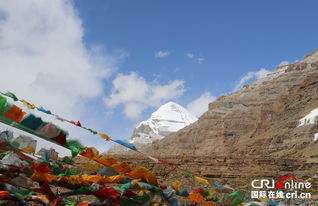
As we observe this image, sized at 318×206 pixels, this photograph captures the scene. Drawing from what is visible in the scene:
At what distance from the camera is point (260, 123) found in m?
58.8

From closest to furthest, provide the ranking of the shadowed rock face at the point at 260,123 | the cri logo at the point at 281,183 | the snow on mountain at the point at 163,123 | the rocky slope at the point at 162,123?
the cri logo at the point at 281,183, the shadowed rock face at the point at 260,123, the rocky slope at the point at 162,123, the snow on mountain at the point at 163,123

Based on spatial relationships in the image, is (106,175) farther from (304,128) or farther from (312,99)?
(312,99)

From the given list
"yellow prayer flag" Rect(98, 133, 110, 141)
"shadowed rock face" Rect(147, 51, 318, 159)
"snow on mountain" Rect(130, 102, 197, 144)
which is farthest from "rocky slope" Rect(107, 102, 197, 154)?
"yellow prayer flag" Rect(98, 133, 110, 141)

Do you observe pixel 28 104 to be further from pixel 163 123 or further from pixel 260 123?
pixel 163 123

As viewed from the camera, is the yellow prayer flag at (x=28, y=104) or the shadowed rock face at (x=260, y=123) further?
the shadowed rock face at (x=260, y=123)

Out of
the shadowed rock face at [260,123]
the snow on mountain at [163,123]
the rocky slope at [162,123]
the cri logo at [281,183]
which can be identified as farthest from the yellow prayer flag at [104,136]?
the snow on mountain at [163,123]

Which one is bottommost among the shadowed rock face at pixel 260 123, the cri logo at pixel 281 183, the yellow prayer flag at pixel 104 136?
the yellow prayer flag at pixel 104 136

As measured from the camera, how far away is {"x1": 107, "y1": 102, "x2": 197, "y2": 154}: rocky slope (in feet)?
349

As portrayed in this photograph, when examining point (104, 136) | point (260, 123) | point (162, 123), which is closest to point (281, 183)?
point (104, 136)

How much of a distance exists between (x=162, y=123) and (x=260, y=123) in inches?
2385

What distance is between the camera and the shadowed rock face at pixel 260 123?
41.8m

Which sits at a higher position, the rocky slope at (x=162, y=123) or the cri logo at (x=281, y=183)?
the rocky slope at (x=162, y=123)

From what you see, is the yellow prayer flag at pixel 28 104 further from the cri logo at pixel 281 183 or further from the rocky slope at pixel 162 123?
the rocky slope at pixel 162 123

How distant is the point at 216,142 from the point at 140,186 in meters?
57.2
